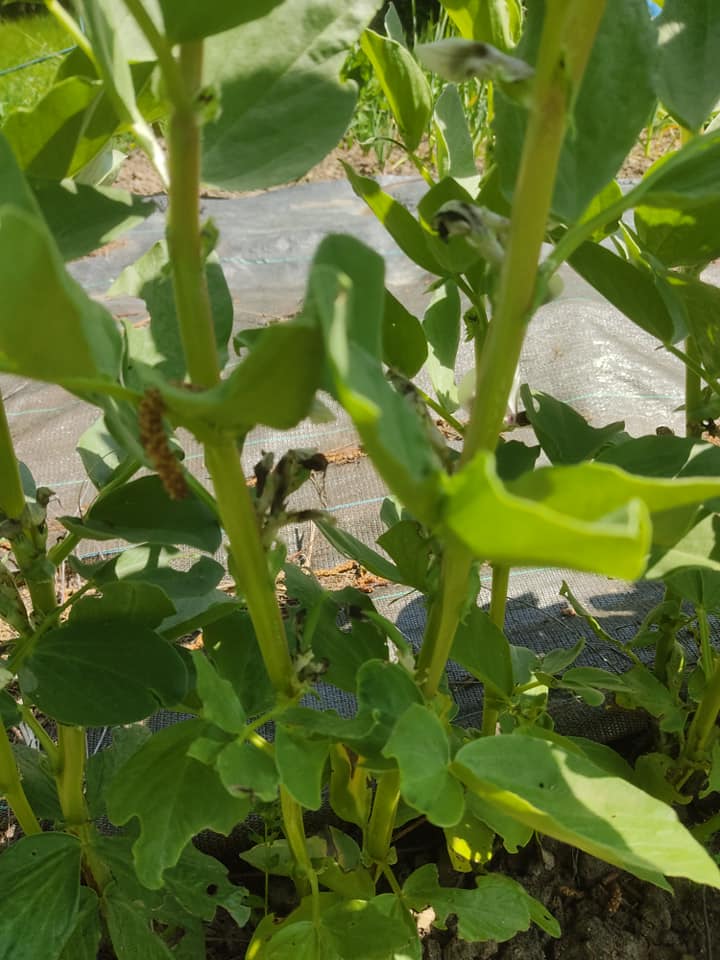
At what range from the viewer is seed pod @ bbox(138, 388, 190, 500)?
0.38m

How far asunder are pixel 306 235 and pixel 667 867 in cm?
327

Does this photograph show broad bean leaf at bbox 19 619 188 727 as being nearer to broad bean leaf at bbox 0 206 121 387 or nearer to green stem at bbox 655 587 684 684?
broad bean leaf at bbox 0 206 121 387

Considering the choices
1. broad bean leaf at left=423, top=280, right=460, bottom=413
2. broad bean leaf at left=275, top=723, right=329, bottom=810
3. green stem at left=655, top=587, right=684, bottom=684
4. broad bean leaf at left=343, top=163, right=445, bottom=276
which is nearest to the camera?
broad bean leaf at left=275, top=723, right=329, bottom=810

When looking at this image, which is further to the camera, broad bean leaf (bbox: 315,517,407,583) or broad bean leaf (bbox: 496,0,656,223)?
broad bean leaf (bbox: 315,517,407,583)

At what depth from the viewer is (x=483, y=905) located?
0.73 meters

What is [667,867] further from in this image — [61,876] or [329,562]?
[329,562]

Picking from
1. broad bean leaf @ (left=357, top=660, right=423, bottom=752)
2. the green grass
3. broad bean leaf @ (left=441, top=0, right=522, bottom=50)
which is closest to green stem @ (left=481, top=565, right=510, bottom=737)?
broad bean leaf @ (left=357, top=660, right=423, bottom=752)

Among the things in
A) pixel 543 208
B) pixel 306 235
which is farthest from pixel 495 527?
pixel 306 235

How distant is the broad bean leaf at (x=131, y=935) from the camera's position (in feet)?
2.52

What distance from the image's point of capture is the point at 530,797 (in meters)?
0.49

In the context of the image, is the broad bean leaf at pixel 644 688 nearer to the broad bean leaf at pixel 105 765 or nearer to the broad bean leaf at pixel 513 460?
the broad bean leaf at pixel 513 460

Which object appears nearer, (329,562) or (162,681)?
(162,681)

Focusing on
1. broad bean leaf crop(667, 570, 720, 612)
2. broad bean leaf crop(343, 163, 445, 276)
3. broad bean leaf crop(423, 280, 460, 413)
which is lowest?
broad bean leaf crop(667, 570, 720, 612)

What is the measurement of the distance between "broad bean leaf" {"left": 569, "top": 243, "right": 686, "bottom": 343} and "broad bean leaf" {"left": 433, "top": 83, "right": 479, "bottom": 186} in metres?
0.12
